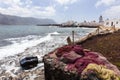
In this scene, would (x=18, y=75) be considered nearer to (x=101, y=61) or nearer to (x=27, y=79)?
(x=27, y=79)

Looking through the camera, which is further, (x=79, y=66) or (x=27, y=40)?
(x=27, y=40)

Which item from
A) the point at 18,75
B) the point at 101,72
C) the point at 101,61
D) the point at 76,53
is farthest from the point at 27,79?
the point at 101,72

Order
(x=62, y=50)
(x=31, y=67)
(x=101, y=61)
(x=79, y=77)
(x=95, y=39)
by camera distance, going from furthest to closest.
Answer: (x=95, y=39), (x=31, y=67), (x=62, y=50), (x=101, y=61), (x=79, y=77)

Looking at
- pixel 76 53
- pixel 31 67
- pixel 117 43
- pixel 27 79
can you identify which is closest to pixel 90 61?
pixel 76 53

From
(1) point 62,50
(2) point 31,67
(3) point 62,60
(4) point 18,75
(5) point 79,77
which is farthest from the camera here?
(2) point 31,67

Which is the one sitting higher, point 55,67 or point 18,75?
point 55,67

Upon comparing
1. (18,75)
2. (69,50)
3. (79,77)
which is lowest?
(18,75)

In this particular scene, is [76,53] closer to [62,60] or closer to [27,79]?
[62,60]

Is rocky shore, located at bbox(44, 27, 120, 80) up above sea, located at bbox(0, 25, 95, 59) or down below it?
above

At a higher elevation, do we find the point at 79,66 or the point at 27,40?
the point at 79,66

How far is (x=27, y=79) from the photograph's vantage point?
20375 mm

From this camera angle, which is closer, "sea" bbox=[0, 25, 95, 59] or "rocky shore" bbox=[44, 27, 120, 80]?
"rocky shore" bbox=[44, 27, 120, 80]

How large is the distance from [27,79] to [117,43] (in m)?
8.87

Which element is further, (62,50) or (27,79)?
(27,79)
